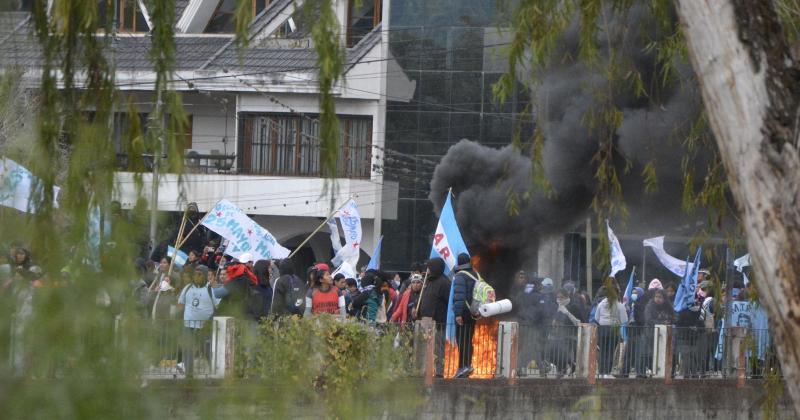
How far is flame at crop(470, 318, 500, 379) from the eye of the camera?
1446cm

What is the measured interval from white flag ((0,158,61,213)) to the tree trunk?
8.93 feet

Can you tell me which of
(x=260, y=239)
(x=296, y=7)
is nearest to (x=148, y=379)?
(x=296, y=7)

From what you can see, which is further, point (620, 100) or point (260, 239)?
point (260, 239)

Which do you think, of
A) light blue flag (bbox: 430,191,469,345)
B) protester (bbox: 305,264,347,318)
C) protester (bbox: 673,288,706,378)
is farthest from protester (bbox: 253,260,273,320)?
protester (bbox: 673,288,706,378)

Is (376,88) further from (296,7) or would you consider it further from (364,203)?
(296,7)

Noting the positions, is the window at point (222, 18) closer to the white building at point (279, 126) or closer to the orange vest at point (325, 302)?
the white building at point (279, 126)

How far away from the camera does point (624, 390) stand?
15.1 meters

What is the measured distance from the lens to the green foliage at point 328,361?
526 centimetres

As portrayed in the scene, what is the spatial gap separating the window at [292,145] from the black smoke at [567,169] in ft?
24.9

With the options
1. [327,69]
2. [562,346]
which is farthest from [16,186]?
[562,346]

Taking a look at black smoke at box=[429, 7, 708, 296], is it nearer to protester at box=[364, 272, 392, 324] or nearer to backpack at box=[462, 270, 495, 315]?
backpack at box=[462, 270, 495, 315]

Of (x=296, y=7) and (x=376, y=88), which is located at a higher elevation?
(x=376, y=88)

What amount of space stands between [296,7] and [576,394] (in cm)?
1004

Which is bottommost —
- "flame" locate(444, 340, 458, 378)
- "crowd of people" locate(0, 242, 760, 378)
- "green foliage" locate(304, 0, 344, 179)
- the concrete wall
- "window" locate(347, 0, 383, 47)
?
the concrete wall
